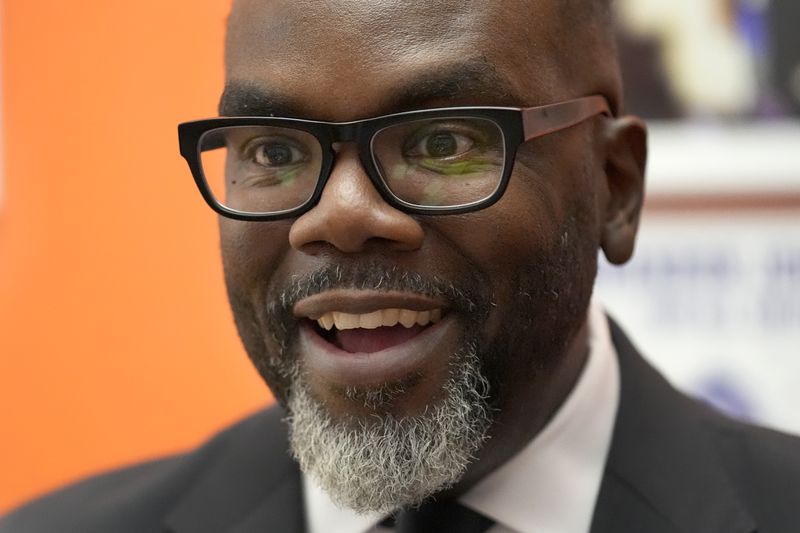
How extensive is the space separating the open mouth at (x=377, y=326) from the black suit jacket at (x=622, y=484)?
1.02 ft

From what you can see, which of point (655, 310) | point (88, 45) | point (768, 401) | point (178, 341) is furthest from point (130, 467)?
point (768, 401)

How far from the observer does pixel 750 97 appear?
6.33 feet

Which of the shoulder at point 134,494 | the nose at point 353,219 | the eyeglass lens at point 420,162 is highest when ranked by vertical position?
the eyeglass lens at point 420,162

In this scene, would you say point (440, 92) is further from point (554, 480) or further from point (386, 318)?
point (554, 480)

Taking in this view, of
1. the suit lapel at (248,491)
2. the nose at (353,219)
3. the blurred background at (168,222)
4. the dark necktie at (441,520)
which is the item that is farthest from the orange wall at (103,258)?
the nose at (353,219)

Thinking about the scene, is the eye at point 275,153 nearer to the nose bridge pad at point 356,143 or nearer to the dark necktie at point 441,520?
the nose bridge pad at point 356,143

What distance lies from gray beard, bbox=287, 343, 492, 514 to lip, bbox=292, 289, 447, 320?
7cm

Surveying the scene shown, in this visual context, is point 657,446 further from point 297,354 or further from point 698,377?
point 698,377

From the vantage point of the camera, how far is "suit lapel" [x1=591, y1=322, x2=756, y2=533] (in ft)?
3.66

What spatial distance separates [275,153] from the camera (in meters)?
1.06

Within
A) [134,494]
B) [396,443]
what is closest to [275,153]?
[396,443]

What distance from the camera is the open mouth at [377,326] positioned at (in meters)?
1.00

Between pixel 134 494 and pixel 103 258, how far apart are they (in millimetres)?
697

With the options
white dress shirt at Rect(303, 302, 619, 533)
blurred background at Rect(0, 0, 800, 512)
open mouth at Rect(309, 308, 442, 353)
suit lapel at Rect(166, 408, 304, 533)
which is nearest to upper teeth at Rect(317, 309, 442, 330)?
open mouth at Rect(309, 308, 442, 353)
